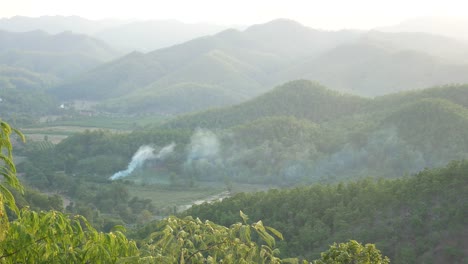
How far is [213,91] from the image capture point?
174 m

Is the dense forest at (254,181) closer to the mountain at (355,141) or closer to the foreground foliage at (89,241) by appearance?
the foreground foliage at (89,241)

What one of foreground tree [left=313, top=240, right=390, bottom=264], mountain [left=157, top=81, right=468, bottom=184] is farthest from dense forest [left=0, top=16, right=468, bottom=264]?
mountain [left=157, top=81, right=468, bottom=184]

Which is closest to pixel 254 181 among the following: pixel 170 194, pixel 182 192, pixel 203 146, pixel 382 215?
pixel 182 192

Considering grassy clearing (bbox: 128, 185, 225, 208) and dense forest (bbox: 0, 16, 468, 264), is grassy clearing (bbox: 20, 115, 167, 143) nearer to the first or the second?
dense forest (bbox: 0, 16, 468, 264)

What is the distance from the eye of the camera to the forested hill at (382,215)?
96.6 ft

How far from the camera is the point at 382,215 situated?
3403 centimetres

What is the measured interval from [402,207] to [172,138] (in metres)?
53.0

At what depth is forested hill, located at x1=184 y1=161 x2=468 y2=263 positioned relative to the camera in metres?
29.5

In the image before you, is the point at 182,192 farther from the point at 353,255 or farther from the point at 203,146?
the point at 353,255

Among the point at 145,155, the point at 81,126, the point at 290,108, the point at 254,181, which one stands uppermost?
the point at 290,108

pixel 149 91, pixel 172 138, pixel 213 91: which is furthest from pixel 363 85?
pixel 172 138

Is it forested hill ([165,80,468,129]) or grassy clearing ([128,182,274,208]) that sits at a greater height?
forested hill ([165,80,468,129])

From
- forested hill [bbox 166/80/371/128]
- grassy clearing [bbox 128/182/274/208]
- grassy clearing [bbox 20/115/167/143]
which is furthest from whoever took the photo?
grassy clearing [bbox 20/115/167/143]

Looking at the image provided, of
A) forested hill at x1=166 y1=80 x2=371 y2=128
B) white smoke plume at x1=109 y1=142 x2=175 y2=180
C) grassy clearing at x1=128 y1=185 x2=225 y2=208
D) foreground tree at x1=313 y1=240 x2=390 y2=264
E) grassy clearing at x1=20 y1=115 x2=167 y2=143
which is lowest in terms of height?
grassy clearing at x1=128 y1=185 x2=225 y2=208
